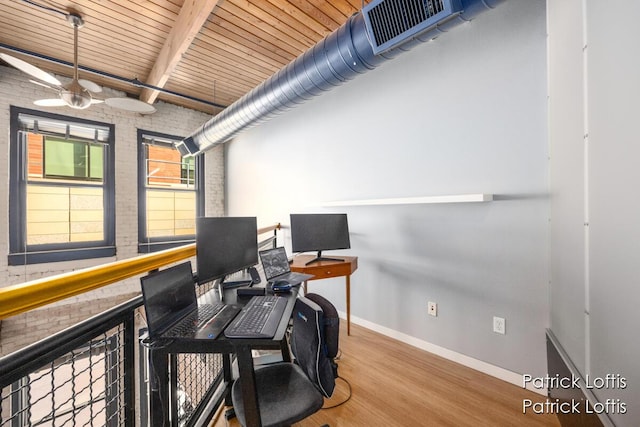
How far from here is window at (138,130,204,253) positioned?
455cm

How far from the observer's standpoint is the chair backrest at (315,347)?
3.81 feet

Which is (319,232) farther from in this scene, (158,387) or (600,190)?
(600,190)

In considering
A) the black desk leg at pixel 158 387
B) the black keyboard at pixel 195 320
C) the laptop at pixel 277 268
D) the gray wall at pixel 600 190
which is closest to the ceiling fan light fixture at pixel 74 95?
the laptop at pixel 277 268

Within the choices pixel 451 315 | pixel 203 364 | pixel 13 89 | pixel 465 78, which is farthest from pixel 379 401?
pixel 13 89

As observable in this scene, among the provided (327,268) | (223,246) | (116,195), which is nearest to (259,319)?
(223,246)

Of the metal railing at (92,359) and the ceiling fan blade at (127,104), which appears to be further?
the ceiling fan blade at (127,104)

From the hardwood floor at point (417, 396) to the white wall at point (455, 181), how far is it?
0.67ft

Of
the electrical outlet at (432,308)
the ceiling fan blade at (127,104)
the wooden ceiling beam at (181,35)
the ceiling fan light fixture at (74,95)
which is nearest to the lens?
the wooden ceiling beam at (181,35)

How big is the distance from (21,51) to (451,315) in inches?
203

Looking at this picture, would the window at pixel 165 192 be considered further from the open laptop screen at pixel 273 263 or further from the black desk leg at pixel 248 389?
the black desk leg at pixel 248 389

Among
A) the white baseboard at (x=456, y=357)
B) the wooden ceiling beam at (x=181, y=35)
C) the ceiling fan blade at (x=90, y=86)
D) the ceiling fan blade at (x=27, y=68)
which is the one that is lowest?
the white baseboard at (x=456, y=357)

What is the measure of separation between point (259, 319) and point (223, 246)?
0.59 metres

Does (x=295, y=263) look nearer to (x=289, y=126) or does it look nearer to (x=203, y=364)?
(x=203, y=364)

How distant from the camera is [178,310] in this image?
115cm
